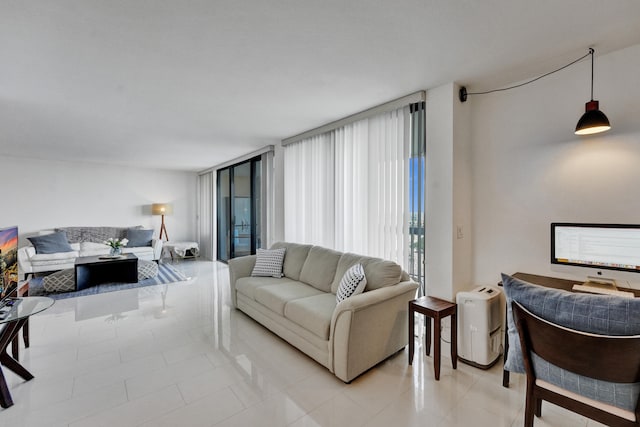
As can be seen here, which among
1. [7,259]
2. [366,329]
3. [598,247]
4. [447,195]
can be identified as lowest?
[366,329]

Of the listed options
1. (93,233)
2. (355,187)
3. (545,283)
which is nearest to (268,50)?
(355,187)

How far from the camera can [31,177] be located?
19.6 ft

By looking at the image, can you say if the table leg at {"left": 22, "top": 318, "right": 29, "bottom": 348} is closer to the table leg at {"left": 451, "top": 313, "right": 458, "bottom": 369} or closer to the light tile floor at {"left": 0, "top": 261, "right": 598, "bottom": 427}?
the light tile floor at {"left": 0, "top": 261, "right": 598, "bottom": 427}

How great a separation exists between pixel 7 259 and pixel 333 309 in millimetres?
2643

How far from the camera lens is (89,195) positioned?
661 centimetres

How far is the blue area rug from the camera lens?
4.35 meters

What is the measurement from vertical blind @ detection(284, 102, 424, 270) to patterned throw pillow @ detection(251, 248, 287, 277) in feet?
1.98

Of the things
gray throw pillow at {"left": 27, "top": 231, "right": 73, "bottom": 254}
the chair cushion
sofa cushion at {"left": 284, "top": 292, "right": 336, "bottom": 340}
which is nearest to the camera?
the chair cushion

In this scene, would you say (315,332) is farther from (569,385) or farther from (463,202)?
(463,202)

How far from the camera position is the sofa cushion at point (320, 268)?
10.0 ft

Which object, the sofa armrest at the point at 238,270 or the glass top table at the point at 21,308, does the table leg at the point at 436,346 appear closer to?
the sofa armrest at the point at 238,270

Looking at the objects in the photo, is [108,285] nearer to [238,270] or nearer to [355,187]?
[238,270]

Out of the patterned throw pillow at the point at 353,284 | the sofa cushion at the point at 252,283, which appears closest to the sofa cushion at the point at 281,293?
the sofa cushion at the point at 252,283

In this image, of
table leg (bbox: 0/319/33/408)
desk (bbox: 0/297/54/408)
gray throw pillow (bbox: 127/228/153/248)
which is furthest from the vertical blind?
gray throw pillow (bbox: 127/228/153/248)
